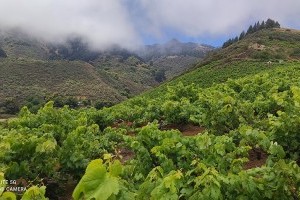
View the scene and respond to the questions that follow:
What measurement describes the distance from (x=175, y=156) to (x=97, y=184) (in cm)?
472

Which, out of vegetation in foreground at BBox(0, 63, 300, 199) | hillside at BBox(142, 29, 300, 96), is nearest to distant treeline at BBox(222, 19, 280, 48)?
A: hillside at BBox(142, 29, 300, 96)

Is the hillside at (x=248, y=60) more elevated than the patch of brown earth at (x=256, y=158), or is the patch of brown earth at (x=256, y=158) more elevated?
the hillside at (x=248, y=60)

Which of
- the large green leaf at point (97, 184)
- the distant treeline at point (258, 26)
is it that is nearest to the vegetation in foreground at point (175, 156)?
the large green leaf at point (97, 184)

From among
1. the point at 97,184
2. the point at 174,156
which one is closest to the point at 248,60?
the point at 174,156

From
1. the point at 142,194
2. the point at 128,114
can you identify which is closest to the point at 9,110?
the point at 128,114

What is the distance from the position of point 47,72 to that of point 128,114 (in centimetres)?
11785

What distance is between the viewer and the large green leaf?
389 cm

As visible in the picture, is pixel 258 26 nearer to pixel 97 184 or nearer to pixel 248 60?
pixel 248 60

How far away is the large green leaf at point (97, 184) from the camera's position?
3.89m

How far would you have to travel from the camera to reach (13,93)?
371ft

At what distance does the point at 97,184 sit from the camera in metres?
3.95

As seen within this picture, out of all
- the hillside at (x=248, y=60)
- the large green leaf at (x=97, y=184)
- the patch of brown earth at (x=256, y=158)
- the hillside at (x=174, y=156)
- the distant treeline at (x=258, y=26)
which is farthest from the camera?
the distant treeline at (x=258, y=26)

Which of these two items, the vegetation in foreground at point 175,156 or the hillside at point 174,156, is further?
the hillside at point 174,156

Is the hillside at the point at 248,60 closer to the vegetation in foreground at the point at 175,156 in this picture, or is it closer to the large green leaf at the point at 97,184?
the vegetation in foreground at the point at 175,156
